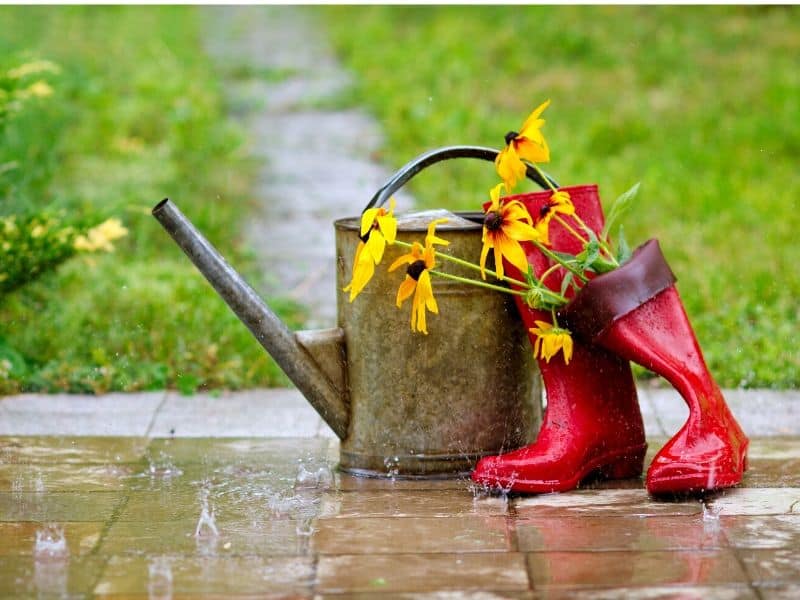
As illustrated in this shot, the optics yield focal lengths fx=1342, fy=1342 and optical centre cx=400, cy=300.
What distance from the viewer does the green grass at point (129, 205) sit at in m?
4.59

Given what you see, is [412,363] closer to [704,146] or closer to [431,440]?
[431,440]

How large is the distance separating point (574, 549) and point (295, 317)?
2.52m

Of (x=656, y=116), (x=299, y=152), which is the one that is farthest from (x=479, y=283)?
(x=656, y=116)

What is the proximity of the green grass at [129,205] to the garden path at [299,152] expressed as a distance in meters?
0.16

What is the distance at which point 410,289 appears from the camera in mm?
3268

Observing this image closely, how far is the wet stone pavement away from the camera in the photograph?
2.66 meters

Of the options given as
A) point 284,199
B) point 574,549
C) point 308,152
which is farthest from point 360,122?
point 574,549

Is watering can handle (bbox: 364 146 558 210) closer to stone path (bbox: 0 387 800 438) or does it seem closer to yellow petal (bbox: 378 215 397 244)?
yellow petal (bbox: 378 215 397 244)

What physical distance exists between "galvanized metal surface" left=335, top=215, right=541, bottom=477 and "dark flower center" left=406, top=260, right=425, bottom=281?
0.50 feet

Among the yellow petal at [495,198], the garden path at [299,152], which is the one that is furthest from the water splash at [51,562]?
the garden path at [299,152]

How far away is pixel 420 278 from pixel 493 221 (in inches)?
9.0

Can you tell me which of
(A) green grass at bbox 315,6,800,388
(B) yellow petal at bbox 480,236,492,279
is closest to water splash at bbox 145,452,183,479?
(B) yellow petal at bbox 480,236,492,279

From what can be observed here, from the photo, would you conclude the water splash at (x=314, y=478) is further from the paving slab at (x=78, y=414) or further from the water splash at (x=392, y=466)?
the paving slab at (x=78, y=414)

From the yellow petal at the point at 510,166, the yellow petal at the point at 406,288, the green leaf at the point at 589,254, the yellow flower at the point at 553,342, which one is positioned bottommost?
the yellow flower at the point at 553,342
